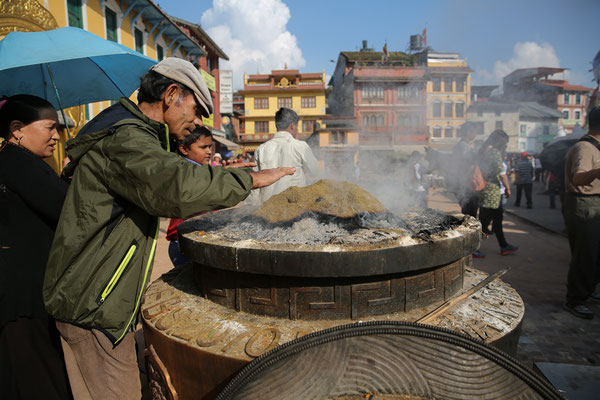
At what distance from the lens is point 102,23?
11.2 meters

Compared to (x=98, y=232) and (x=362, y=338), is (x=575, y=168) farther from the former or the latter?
(x=98, y=232)

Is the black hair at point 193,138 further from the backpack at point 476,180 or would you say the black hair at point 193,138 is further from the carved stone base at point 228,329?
the backpack at point 476,180

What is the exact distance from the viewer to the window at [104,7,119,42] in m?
11.7

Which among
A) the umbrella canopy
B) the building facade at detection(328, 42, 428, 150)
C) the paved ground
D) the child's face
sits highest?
the building facade at detection(328, 42, 428, 150)

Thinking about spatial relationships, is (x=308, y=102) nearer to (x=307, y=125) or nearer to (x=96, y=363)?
(x=307, y=125)

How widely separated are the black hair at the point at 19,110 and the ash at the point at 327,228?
1178mm

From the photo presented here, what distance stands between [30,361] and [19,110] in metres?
1.42

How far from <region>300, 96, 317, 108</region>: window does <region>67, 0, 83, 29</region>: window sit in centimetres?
2991

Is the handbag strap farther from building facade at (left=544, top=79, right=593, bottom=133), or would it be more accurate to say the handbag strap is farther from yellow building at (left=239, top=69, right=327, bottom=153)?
building facade at (left=544, top=79, right=593, bottom=133)

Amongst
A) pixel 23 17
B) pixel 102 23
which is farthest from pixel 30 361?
pixel 102 23

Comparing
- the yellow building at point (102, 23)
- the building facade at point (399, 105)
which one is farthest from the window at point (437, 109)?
the yellow building at point (102, 23)

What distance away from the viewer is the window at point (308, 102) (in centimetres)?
3847

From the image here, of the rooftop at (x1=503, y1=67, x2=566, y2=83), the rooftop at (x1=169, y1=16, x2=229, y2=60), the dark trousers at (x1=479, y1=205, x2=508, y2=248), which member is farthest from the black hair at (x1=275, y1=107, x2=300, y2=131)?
the rooftop at (x1=169, y1=16, x2=229, y2=60)

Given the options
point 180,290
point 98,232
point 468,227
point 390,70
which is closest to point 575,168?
point 468,227
